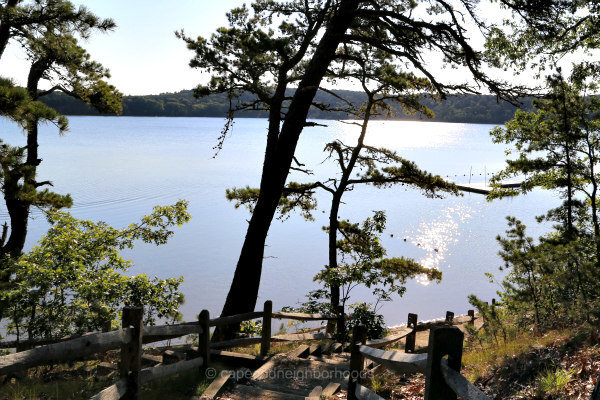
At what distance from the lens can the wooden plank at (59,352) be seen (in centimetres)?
312

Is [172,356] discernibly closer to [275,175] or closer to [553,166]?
[275,175]

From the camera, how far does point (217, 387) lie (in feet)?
19.6

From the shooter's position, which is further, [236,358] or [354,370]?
[236,358]

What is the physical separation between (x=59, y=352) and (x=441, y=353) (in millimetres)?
2820

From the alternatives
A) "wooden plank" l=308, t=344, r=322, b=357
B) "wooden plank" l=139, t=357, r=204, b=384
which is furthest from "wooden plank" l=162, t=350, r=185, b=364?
"wooden plank" l=308, t=344, r=322, b=357

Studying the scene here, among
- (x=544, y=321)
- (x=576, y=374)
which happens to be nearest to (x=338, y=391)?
(x=576, y=374)

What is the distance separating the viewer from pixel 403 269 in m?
17.7

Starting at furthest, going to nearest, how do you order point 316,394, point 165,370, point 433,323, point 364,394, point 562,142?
1. point 562,142
2. point 433,323
3. point 316,394
4. point 165,370
5. point 364,394

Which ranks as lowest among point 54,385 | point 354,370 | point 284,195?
point 54,385

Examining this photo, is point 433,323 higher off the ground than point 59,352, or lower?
lower

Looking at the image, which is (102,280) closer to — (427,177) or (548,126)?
(427,177)

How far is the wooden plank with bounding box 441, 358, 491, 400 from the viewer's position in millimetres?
2530

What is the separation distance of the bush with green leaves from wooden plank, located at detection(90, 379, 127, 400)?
5.50 metres

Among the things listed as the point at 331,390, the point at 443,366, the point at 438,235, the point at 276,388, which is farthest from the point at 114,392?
the point at 438,235
